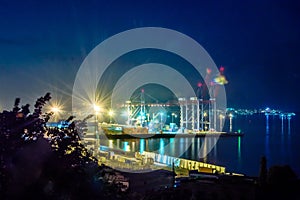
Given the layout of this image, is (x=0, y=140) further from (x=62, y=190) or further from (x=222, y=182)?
(x=222, y=182)

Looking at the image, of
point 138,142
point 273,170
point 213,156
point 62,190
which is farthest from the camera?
→ point 138,142

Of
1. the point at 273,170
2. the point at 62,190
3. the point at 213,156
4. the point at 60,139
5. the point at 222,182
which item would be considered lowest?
the point at 213,156

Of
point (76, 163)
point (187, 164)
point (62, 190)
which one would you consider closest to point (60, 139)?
point (76, 163)

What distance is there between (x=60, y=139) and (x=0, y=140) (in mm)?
262

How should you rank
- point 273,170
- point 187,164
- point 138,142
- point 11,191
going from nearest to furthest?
point 11,191
point 273,170
point 187,164
point 138,142

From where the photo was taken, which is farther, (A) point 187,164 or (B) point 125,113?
(B) point 125,113

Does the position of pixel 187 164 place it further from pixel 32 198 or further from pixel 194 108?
pixel 194 108

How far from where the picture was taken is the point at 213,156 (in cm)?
1897

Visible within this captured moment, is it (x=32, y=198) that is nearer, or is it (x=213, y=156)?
(x=32, y=198)

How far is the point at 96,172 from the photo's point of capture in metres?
1.32

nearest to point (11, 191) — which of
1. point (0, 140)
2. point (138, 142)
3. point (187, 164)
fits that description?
point (0, 140)

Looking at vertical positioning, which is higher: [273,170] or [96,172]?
[96,172]

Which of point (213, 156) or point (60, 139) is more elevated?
point (60, 139)

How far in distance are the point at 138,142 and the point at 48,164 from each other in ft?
77.8
